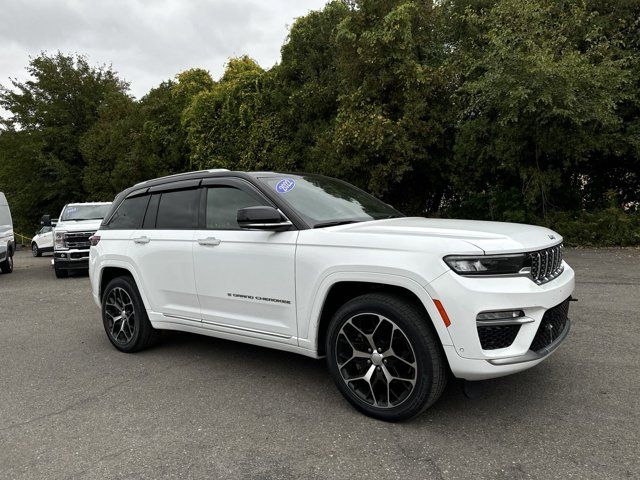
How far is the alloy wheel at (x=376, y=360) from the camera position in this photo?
319 cm

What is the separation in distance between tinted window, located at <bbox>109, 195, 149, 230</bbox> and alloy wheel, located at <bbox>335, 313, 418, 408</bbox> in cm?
276

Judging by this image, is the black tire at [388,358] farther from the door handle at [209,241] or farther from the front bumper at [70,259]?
the front bumper at [70,259]

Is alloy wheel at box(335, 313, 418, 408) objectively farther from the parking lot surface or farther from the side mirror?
the side mirror

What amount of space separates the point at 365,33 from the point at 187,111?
1159 centimetres

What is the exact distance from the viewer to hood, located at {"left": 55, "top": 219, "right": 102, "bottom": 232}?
12.3 m

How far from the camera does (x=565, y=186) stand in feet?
45.2

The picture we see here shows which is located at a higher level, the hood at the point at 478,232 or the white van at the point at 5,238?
the hood at the point at 478,232

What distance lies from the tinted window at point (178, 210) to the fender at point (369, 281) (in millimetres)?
1560

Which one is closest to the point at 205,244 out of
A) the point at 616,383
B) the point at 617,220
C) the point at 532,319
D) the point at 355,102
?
the point at 532,319

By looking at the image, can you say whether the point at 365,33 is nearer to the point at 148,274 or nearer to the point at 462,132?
the point at 462,132

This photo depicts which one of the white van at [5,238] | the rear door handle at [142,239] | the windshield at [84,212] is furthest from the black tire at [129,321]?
the white van at [5,238]

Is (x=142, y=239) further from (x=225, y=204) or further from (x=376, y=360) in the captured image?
(x=376, y=360)

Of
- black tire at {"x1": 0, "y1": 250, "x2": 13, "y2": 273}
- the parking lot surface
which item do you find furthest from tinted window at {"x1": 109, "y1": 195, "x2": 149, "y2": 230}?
black tire at {"x1": 0, "y1": 250, "x2": 13, "y2": 273}

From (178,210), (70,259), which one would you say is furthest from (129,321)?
(70,259)
